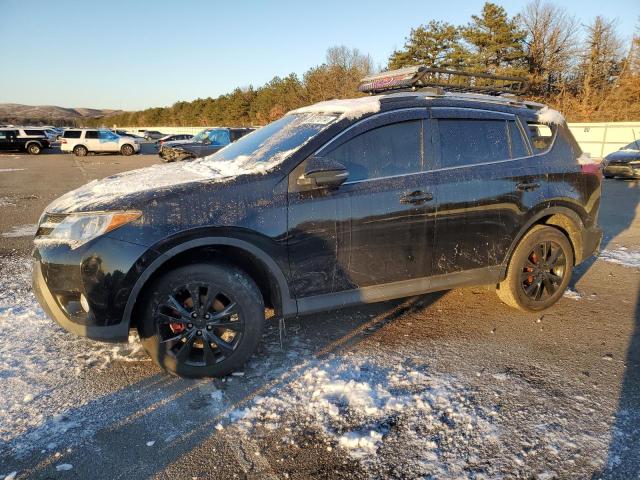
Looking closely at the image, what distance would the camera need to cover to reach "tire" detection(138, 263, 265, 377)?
2881mm

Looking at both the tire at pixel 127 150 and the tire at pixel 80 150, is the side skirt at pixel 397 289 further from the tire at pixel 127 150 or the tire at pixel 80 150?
the tire at pixel 80 150

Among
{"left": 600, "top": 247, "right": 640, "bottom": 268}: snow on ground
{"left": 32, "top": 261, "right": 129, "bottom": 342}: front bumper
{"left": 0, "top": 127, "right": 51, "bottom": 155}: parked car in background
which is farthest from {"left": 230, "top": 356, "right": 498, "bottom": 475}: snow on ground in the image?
{"left": 0, "top": 127, "right": 51, "bottom": 155}: parked car in background

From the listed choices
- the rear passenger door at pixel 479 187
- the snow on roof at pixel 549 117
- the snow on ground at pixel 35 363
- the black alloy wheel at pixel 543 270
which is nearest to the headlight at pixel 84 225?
the snow on ground at pixel 35 363

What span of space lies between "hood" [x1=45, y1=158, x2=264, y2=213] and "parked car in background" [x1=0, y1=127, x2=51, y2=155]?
31165 mm

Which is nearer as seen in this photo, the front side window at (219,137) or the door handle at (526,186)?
the door handle at (526,186)

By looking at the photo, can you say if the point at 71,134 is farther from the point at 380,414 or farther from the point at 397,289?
the point at 380,414

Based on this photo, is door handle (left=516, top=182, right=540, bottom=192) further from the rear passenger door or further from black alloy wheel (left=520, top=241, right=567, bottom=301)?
black alloy wheel (left=520, top=241, right=567, bottom=301)

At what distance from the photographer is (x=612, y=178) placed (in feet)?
47.9

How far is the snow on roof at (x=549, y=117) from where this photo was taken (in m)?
4.07

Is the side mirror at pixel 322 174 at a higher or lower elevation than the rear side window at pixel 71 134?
lower

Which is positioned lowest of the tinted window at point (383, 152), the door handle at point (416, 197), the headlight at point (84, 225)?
the headlight at point (84, 225)

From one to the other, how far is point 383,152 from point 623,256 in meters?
4.51

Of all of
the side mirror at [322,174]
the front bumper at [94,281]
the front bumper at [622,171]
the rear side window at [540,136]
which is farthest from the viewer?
the front bumper at [622,171]

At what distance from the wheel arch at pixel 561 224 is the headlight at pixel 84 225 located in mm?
3021
